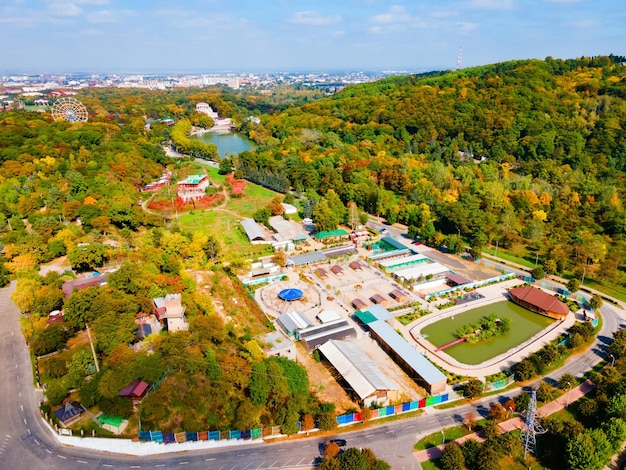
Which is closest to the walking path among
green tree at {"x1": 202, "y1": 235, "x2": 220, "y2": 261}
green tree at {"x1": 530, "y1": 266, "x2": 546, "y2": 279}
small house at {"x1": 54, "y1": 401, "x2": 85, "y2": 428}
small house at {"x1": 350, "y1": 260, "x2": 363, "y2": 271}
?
green tree at {"x1": 530, "y1": 266, "x2": 546, "y2": 279}

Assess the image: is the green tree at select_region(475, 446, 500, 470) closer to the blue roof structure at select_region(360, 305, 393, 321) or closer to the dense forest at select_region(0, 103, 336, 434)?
the dense forest at select_region(0, 103, 336, 434)

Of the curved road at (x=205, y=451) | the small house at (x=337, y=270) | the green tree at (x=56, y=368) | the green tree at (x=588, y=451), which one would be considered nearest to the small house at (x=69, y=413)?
the curved road at (x=205, y=451)

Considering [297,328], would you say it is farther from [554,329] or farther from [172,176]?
[172,176]

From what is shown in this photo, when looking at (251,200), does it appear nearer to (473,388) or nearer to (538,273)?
(538,273)


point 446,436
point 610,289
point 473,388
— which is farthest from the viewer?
point 610,289

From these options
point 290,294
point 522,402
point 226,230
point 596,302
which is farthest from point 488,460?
point 226,230

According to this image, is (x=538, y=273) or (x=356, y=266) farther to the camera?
(x=356, y=266)

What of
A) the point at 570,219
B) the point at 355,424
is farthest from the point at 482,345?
the point at 570,219
